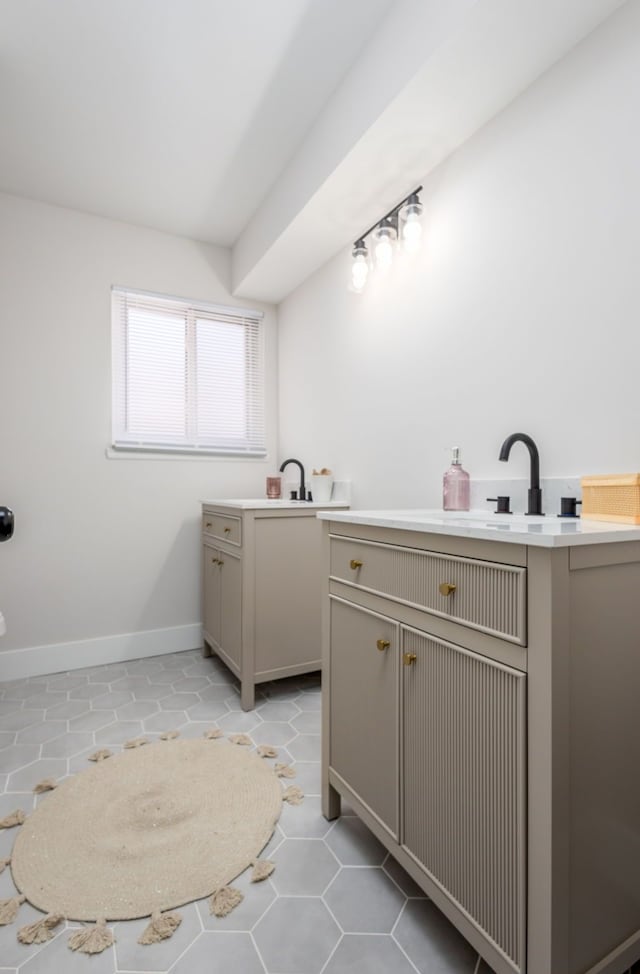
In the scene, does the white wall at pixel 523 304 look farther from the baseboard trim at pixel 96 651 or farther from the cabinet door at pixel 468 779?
the baseboard trim at pixel 96 651

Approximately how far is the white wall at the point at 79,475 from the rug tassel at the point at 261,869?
184cm

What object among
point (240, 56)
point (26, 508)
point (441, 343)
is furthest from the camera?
point (26, 508)

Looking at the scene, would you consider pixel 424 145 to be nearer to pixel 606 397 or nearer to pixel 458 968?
pixel 606 397

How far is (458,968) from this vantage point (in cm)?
100

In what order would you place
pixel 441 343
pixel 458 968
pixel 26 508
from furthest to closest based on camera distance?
pixel 26 508, pixel 441 343, pixel 458 968

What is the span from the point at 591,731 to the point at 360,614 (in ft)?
1.94

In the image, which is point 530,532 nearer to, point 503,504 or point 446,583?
point 446,583

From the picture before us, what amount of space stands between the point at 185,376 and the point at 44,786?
2.20 m

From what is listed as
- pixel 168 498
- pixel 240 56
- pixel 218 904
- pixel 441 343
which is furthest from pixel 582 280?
pixel 168 498

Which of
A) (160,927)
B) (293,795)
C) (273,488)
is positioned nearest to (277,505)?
(273,488)

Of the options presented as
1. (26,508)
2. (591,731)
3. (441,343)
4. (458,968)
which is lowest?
(458,968)

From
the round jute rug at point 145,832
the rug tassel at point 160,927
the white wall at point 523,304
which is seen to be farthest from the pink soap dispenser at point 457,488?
the rug tassel at point 160,927

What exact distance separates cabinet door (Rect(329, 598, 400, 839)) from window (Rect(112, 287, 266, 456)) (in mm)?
1944

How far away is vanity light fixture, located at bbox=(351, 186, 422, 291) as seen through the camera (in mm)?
1859
